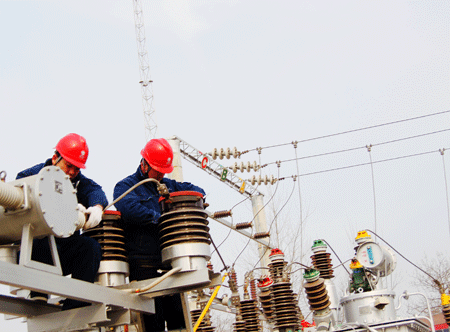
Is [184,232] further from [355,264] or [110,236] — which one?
[355,264]

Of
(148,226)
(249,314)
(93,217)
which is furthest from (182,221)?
(249,314)

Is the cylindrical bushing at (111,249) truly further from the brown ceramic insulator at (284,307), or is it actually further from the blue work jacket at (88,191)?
the brown ceramic insulator at (284,307)

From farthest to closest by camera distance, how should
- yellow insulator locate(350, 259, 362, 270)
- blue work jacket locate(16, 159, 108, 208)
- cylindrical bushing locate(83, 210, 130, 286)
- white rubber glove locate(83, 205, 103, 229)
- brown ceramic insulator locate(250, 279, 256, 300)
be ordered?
brown ceramic insulator locate(250, 279, 256, 300), yellow insulator locate(350, 259, 362, 270), cylindrical bushing locate(83, 210, 130, 286), blue work jacket locate(16, 159, 108, 208), white rubber glove locate(83, 205, 103, 229)

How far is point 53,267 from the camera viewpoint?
3.34 meters

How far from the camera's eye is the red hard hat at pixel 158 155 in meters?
4.52

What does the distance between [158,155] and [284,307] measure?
2755 mm

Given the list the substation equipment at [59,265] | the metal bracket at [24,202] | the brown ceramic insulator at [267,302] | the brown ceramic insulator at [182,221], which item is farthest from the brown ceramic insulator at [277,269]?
the metal bracket at [24,202]

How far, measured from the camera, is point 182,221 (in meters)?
4.05

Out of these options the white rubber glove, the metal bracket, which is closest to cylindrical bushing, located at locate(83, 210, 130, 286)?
the white rubber glove

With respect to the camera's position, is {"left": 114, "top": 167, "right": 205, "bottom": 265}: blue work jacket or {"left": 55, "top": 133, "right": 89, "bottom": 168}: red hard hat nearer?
{"left": 55, "top": 133, "right": 89, "bottom": 168}: red hard hat

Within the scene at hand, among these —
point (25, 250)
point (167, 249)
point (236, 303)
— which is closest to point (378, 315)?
point (236, 303)

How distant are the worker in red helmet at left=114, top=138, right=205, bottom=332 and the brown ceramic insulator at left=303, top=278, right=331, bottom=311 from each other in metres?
2.24

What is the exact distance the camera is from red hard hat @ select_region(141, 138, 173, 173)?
452 cm

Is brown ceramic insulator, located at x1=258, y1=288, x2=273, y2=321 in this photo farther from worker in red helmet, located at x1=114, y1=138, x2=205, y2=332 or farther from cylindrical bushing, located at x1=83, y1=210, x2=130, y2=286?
cylindrical bushing, located at x1=83, y1=210, x2=130, y2=286
